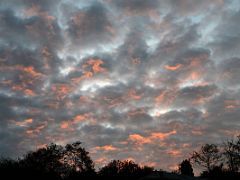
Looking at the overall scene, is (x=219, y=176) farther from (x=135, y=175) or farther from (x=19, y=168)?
(x=19, y=168)

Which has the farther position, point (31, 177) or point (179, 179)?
point (31, 177)

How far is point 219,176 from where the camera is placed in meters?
81.1

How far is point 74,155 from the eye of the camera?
108m

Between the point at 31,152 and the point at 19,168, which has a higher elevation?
the point at 31,152

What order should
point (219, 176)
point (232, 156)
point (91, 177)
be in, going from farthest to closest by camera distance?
point (232, 156), point (219, 176), point (91, 177)

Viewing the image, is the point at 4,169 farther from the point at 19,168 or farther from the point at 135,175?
the point at 135,175

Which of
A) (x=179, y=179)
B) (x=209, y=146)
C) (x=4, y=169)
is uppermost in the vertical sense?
(x=209, y=146)

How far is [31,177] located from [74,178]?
14.1 meters

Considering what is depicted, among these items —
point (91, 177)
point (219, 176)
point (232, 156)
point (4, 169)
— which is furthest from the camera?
point (232, 156)

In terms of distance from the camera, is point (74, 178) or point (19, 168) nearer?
point (19, 168)

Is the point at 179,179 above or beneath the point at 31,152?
beneath

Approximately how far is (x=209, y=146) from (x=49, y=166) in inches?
2107

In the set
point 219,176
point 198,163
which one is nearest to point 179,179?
point 219,176

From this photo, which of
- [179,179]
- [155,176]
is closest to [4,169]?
[155,176]
